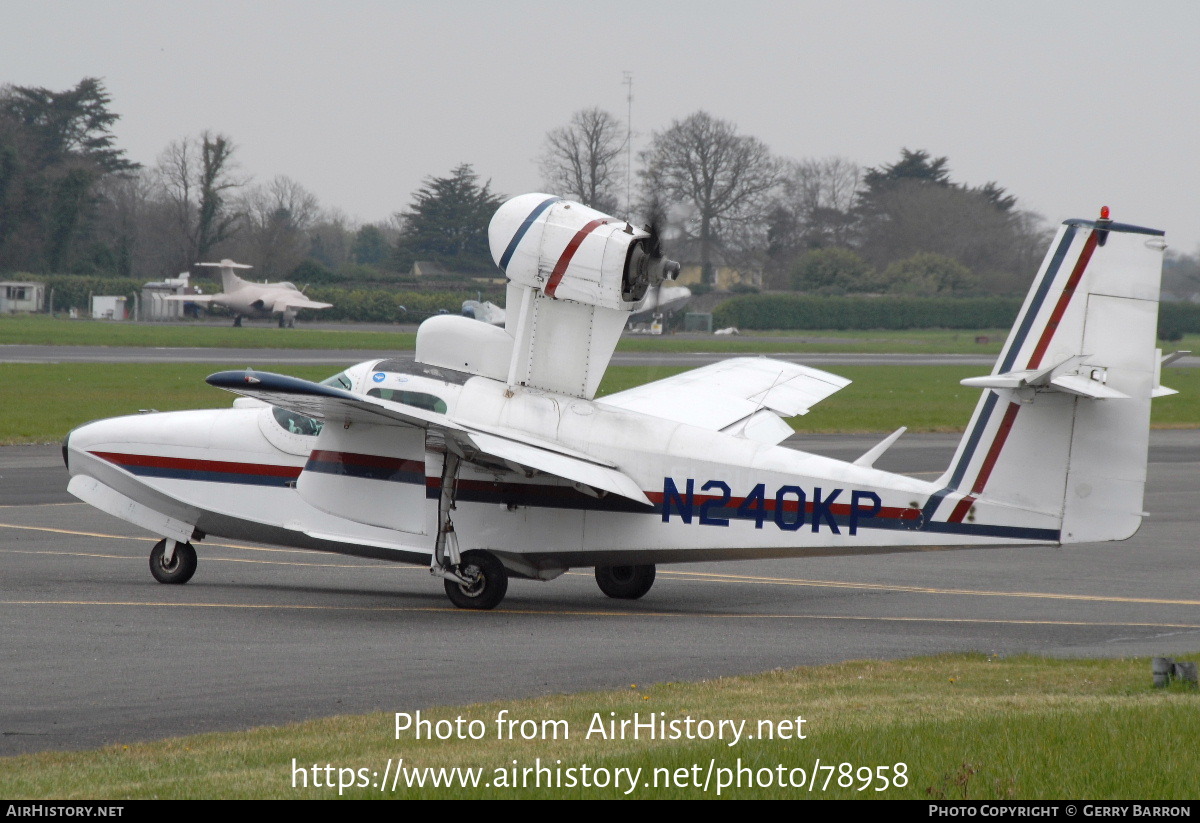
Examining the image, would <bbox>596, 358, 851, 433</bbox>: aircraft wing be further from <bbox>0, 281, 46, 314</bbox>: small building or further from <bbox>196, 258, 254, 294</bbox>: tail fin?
<bbox>0, 281, 46, 314</bbox>: small building

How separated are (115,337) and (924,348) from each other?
2012 inches

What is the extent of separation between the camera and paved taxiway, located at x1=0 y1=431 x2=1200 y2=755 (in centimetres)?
1005

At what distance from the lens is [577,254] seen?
1423cm

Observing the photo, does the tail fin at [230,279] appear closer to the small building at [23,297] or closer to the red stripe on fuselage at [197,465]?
the small building at [23,297]

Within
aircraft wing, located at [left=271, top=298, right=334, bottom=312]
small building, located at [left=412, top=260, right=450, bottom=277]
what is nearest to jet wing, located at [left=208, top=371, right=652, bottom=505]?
small building, located at [left=412, top=260, right=450, bottom=277]

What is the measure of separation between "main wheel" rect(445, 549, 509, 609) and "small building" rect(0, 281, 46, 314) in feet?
332

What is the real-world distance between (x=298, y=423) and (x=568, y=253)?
3785mm

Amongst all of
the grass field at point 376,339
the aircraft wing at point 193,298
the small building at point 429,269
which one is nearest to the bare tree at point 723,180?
the grass field at point 376,339

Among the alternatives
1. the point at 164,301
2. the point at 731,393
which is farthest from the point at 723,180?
the point at 731,393

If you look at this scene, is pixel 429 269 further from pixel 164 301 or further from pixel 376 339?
pixel 164 301

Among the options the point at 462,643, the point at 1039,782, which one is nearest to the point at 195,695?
the point at 462,643

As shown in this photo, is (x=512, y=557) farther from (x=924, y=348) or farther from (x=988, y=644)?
(x=924, y=348)

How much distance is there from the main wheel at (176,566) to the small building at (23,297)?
Answer: 98044 millimetres
